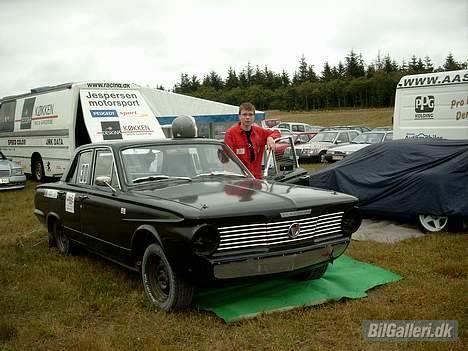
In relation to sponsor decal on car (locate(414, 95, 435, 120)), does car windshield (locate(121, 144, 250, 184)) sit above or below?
below

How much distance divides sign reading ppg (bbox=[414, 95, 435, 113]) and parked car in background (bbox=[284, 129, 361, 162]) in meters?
8.37

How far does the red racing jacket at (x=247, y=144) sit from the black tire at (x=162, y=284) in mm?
2424

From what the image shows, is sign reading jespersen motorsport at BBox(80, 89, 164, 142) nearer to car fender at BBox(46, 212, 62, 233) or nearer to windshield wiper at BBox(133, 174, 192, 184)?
car fender at BBox(46, 212, 62, 233)

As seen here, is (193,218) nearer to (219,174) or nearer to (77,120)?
(219,174)

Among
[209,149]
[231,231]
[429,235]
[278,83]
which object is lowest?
[429,235]

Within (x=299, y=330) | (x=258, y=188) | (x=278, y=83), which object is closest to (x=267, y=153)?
(x=258, y=188)

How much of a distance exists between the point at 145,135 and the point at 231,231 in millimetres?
11087

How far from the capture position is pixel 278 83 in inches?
3777

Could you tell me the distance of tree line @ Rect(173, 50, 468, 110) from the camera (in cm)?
7716

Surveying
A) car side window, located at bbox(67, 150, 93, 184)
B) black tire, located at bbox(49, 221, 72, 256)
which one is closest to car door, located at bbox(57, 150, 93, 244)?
car side window, located at bbox(67, 150, 93, 184)

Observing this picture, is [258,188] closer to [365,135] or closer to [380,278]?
[380,278]

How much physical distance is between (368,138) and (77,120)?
11.0 metres

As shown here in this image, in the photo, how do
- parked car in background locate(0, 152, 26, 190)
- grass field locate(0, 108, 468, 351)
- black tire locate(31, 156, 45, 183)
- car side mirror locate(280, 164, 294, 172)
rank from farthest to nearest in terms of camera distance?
black tire locate(31, 156, 45, 183), parked car in background locate(0, 152, 26, 190), car side mirror locate(280, 164, 294, 172), grass field locate(0, 108, 468, 351)

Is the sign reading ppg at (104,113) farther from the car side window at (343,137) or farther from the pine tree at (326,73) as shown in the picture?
the pine tree at (326,73)
